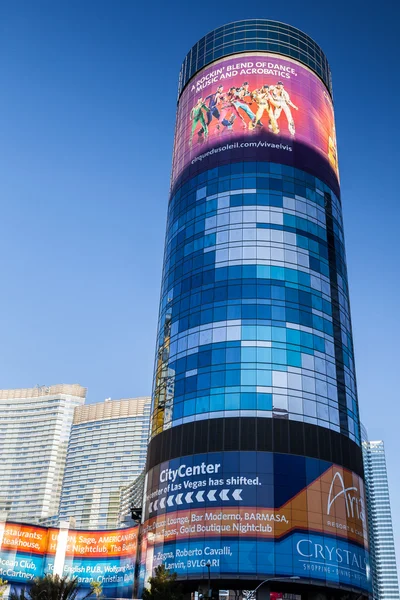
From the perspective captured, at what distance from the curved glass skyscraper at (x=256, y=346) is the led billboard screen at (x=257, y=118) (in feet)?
0.77

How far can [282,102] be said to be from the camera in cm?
9650

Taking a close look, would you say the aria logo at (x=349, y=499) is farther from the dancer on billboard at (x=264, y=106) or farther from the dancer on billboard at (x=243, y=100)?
the dancer on billboard at (x=243, y=100)

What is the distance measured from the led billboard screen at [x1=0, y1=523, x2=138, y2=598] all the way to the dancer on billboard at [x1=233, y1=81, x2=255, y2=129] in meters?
60.7

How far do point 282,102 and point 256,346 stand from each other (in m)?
40.0

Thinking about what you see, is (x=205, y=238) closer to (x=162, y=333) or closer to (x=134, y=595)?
(x=162, y=333)

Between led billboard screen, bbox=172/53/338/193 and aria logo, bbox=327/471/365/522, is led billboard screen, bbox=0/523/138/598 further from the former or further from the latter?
led billboard screen, bbox=172/53/338/193

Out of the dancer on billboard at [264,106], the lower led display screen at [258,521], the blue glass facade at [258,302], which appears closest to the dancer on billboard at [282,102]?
the dancer on billboard at [264,106]

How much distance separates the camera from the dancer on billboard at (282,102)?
95312 mm

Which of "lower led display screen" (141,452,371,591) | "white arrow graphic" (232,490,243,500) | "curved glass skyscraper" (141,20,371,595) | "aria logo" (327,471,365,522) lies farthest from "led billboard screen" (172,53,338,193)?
"white arrow graphic" (232,490,243,500)

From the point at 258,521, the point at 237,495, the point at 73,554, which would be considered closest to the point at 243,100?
the point at 237,495

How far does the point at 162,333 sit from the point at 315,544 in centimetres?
3468

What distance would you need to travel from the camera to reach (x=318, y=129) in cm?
9831

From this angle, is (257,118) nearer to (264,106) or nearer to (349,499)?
(264,106)

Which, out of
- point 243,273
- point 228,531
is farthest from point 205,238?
point 228,531
